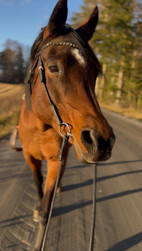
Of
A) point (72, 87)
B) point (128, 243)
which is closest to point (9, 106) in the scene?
point (128, 243)

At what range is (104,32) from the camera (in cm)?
1752

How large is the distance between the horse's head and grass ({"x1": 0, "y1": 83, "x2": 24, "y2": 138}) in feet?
19.6

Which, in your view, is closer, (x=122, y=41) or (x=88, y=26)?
(x=88, y=26)

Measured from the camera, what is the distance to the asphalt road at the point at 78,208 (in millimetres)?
2105

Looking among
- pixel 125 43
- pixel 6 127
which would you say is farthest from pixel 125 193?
pixel 125 43

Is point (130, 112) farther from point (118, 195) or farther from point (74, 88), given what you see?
point (74, 88)

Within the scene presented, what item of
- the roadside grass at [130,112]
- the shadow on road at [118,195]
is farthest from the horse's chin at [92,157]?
the roadside grass at [130,112]

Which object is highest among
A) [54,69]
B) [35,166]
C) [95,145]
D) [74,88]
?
[54,69]

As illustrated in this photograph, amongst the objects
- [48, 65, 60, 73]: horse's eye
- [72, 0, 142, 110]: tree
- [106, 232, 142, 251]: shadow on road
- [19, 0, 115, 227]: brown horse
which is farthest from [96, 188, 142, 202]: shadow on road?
[72, 0, 142, 110]: tree

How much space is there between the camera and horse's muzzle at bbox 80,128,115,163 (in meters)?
1.23

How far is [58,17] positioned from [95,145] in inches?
46.2

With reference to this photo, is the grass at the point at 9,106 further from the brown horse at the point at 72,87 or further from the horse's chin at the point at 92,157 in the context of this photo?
the horse's chin at the point at 92,157

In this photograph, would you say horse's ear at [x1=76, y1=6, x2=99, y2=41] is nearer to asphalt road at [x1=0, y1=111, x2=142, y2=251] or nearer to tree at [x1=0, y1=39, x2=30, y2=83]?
asphalt road at [x1=0, y1=111, x2=142, y2=251]

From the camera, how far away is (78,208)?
277 cm
